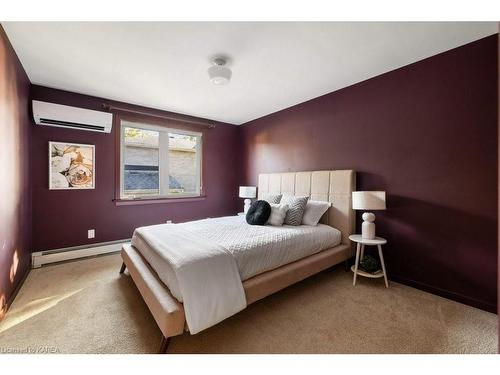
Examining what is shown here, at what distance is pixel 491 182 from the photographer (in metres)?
1.85

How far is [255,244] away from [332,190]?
153cm

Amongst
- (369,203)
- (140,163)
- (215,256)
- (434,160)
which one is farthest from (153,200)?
(434,160)

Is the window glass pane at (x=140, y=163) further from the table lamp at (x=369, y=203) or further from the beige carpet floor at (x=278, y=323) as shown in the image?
the table lamp at (x=369, y=203)

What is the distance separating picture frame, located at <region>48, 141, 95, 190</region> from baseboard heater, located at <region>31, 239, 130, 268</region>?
2.82ft

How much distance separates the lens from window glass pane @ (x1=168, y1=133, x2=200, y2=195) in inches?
158

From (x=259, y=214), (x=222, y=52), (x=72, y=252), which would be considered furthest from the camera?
(x=72, y=252)

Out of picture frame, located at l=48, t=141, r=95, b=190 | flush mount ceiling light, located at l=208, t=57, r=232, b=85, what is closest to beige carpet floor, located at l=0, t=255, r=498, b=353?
picture frame, located at l=48, t=141, r=95, b=190

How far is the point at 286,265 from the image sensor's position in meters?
2.08

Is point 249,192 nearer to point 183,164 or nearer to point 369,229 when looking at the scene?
point 183,164


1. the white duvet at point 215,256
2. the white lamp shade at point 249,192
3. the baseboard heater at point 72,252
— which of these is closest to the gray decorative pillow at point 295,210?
the white duvet at point 215,256

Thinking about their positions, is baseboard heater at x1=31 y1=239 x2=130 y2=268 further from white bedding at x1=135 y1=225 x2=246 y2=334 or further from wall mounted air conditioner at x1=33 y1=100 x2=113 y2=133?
white bedding at x1=135 y1=225 x2=246 y2=334

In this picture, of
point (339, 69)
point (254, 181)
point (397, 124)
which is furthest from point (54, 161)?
point (397, 124)

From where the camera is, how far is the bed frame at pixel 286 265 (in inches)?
54.2
